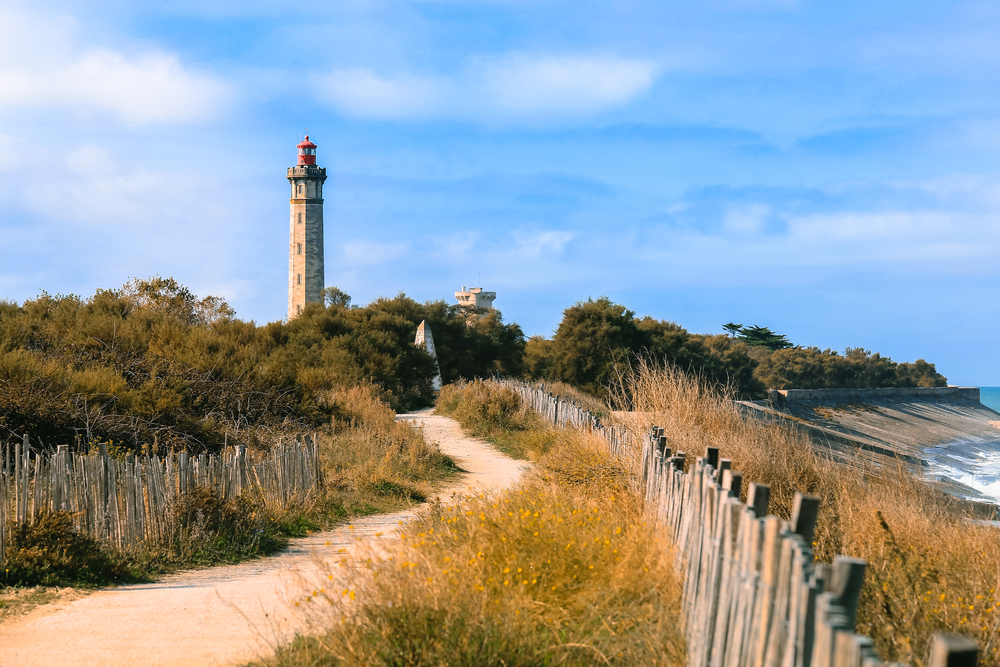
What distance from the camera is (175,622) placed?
18.4 feet

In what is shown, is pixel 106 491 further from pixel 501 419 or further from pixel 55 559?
pixel 501 419

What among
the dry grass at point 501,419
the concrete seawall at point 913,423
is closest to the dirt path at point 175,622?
the dry grass at point 501,419

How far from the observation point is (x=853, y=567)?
2.39m

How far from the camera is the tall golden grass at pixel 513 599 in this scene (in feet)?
12.8

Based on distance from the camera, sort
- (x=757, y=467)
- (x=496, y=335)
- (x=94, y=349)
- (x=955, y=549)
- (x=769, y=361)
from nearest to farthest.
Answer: (x=955, y=549)
(x=757, y=467)
(x=94, y=349)
(x=496, y=335)
(x=769, y=361)

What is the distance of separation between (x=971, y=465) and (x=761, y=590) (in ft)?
120

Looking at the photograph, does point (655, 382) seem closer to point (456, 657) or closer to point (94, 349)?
point (456, 657)

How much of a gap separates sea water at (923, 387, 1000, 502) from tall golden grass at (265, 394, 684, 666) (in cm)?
1871

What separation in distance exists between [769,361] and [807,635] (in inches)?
2516

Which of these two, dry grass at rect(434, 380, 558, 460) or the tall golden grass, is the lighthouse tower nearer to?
dry grass at rect(434, 380, 558, 460)

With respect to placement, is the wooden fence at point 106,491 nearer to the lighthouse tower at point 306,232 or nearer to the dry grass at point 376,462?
the dry grass at point 376,462

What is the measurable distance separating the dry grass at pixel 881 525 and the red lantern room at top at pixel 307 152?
42384mm

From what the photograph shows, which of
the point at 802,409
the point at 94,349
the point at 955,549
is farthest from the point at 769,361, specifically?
the point at 955,549

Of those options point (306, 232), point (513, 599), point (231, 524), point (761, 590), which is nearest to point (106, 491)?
point (231, 524)
